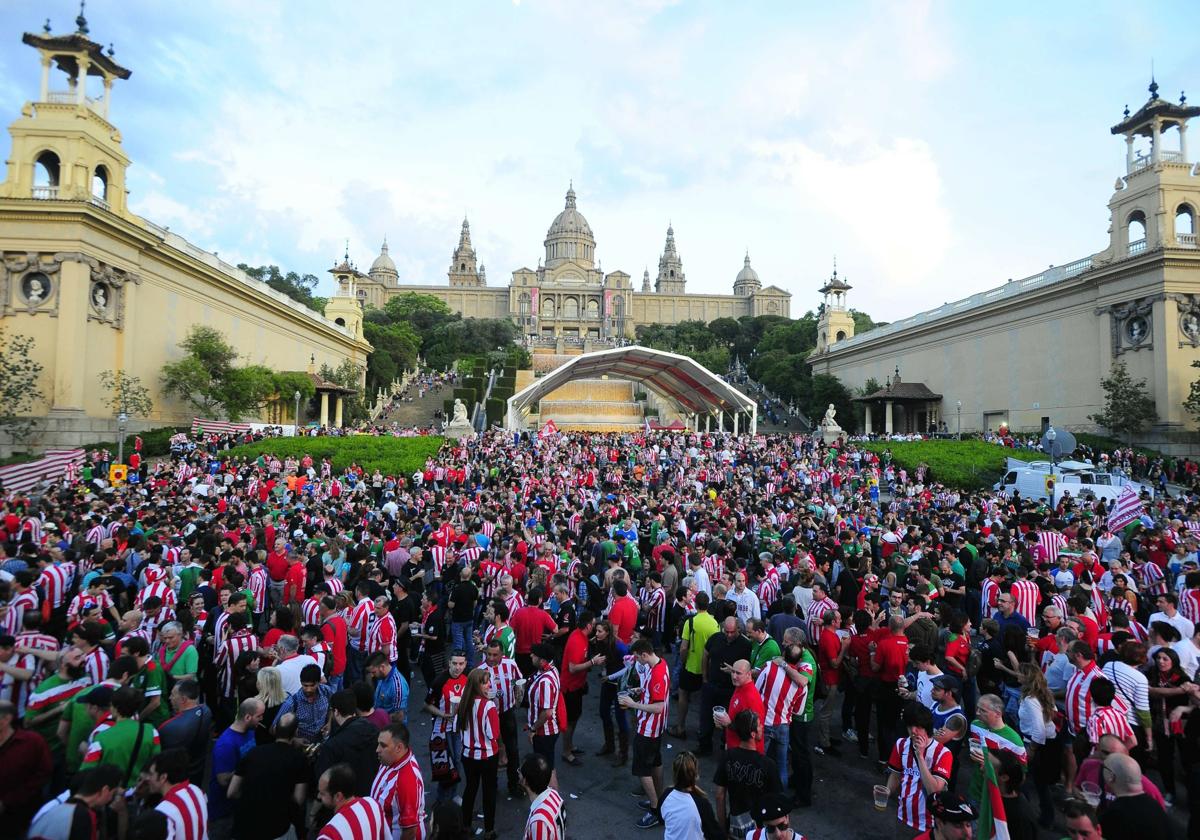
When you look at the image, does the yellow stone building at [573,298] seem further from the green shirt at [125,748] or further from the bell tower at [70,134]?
the green shirt at [125,748]

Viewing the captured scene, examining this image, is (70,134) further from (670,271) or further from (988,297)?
(670,271)

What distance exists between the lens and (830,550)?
10.4 metres

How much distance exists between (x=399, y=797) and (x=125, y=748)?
6.01 ft

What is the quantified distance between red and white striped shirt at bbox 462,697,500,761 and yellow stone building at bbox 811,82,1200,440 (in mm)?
34973

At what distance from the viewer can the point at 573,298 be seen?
406 feet

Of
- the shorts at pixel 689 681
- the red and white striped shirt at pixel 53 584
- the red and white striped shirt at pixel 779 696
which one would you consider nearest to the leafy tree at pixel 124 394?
the red and white striped shirt at pixel 53 584

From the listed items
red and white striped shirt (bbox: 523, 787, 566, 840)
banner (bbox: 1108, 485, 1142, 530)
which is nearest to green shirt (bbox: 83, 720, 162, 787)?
red and white striped shirt (bbox: 523, 787, 566, 840)

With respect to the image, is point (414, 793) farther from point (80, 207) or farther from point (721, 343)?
point (721, 343)

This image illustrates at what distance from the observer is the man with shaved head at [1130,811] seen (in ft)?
11.5

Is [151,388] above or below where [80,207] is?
below

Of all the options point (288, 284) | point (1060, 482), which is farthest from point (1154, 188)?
point (288, 284)

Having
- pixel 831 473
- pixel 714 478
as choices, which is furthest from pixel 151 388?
pixel 831 473

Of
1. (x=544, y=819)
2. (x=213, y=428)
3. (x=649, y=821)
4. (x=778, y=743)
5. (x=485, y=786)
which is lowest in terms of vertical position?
(x=649, y=821)

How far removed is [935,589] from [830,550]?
94.6 inches
